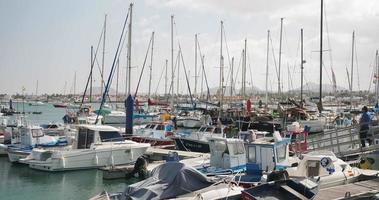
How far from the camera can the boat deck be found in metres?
15.9

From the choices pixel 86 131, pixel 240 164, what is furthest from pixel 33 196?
pixel 240 164

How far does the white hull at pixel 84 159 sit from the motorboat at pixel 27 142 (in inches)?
61.6

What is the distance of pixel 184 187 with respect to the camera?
1480 cm

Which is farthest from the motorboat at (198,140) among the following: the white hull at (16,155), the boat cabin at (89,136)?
the white hull at (16,155)

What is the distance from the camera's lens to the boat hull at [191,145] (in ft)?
112

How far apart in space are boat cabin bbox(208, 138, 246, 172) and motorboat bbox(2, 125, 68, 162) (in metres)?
14.7

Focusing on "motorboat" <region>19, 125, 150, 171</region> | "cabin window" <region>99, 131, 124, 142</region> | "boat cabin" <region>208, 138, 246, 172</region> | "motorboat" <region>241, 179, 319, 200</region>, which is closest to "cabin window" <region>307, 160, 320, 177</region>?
"motorboat" <region>241, 179, 319, 200</region>

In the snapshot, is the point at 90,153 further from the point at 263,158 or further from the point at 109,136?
the point at 263,158

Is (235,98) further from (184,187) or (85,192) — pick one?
(184,187)

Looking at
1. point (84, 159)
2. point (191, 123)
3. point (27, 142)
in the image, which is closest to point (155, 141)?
point (84, 159)

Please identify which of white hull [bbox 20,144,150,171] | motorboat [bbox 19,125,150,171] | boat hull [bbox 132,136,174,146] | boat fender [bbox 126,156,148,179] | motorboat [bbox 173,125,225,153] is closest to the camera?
boat fender [bbox 126,156,148,179]

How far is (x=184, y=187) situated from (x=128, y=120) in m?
21.1

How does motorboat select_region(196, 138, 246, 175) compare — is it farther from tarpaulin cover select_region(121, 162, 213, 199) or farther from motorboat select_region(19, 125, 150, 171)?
motorboat select_region(19, 125, 150, 171)

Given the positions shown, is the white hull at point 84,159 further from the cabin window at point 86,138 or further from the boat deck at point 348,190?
the boat deck at point 348,190
